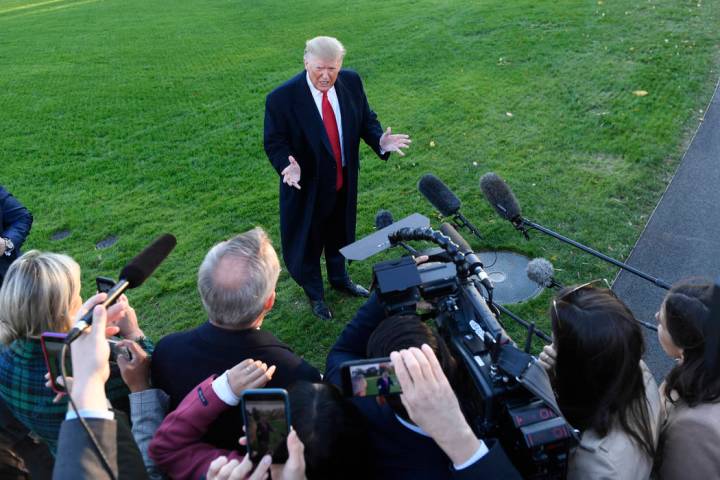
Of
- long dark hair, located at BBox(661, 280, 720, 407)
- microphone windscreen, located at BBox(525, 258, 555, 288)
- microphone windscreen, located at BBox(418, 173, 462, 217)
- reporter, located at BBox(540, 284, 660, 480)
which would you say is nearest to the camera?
reporter, located at BBox(540, 284, 660, 480)

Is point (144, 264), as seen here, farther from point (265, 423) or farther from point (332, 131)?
point (332, 131)

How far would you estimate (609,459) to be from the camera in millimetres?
2041

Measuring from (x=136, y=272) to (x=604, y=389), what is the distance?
182 cm

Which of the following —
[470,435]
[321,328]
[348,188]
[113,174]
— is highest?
[470,435]

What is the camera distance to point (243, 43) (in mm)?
12844

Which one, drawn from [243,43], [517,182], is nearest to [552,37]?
[517,182]

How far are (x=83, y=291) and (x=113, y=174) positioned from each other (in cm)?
257

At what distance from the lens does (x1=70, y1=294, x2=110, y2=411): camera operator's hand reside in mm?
1839

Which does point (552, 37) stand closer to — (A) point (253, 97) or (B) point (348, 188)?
(A) point (253, 97)

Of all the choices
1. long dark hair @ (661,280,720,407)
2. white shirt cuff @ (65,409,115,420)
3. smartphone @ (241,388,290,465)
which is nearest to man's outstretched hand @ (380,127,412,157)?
long dark hair @ (661,280,720,407)

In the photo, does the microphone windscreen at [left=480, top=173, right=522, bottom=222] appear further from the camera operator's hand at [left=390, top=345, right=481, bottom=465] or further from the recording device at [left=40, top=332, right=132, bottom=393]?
the recording device at [left=40, top=332, right=132, bottom=393]

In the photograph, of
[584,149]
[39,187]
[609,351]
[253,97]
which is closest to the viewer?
[609,351]

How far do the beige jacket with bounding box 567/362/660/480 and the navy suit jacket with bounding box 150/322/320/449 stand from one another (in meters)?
1.07

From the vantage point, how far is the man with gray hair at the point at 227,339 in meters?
2.38
